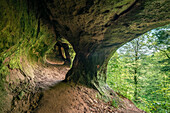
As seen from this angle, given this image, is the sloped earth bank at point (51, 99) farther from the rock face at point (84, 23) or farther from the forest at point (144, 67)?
the forest at point (144, 67)

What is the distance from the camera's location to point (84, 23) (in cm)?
321

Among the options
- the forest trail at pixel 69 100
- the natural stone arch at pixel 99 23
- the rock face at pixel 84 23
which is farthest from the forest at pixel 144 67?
the forest trail at pixel 69 100

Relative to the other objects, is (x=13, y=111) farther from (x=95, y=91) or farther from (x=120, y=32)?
(x=120, y=32)

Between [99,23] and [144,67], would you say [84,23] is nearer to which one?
[99,23]

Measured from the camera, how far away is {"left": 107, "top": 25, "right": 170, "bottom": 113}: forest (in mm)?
5965

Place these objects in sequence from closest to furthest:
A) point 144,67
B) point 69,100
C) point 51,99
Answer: point 51,99, point 69,100, point 144,67

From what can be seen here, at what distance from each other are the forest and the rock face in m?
2.03

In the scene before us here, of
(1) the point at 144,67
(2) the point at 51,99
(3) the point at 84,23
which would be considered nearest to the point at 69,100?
(2) the point at 51,99

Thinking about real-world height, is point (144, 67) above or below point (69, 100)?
above

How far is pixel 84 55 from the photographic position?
14.8 ft

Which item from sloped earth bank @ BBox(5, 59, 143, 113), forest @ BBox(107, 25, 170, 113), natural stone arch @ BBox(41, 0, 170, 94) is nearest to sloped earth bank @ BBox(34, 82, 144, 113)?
sloped earth bank @ BBox(5, 59, 143, 113)

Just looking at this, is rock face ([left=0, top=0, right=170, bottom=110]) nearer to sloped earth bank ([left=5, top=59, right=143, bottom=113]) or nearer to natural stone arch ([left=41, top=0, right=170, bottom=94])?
natural stone arch ([left=41, top=0, right=170, bottom=94])

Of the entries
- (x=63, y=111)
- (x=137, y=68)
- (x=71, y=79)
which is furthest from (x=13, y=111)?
(x=137, y=68)

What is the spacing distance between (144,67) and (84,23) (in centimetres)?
886
